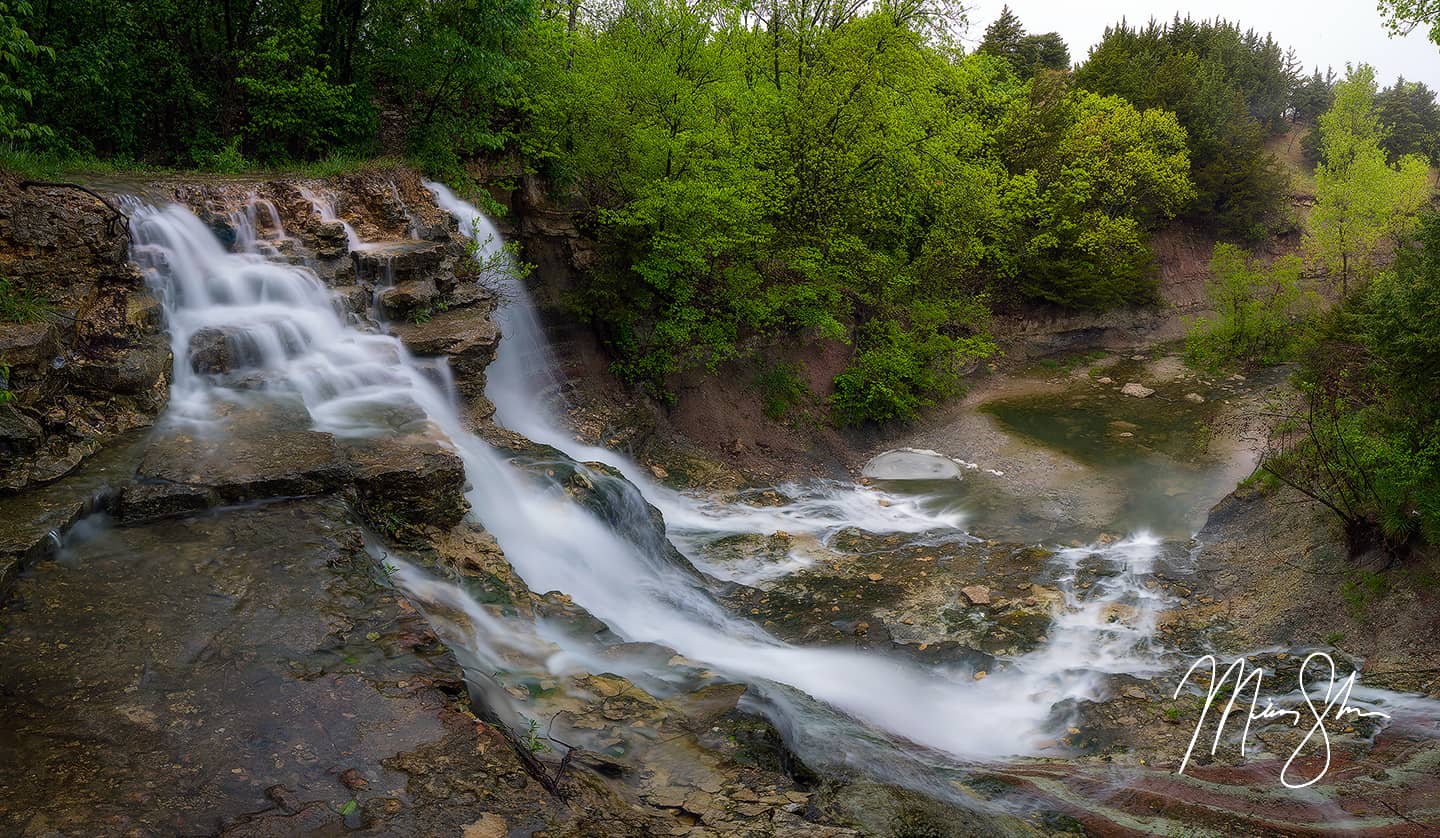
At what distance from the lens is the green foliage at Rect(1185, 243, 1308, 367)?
2583cm

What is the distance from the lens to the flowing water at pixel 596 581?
7809 millimetres

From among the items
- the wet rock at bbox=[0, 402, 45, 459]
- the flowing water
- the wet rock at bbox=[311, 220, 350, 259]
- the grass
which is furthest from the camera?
the grass

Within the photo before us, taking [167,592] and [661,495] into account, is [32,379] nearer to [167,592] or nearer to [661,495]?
[167,592]

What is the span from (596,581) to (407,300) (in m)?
5.72

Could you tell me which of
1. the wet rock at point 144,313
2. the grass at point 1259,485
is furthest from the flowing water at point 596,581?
the grass at point 1259,485

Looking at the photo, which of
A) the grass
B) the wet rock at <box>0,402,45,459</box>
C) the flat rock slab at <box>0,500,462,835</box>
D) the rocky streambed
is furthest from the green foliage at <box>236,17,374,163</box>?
the grass

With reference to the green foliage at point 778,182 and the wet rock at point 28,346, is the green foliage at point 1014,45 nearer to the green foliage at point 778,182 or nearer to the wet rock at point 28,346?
the green foliage at point 778,182

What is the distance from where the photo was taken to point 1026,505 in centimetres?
1659

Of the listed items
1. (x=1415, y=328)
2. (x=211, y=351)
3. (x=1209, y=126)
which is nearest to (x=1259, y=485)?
(x=1415, y=328)

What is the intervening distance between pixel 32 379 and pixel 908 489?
1477 centimetres

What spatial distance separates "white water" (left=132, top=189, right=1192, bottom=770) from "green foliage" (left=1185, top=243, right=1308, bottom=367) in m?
16.9

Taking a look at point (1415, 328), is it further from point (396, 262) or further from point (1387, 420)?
point (396, 262)
